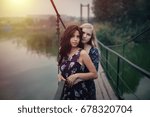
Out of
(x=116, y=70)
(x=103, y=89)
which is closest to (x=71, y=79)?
(x=103, y=89)

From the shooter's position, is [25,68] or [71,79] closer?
[71,79]

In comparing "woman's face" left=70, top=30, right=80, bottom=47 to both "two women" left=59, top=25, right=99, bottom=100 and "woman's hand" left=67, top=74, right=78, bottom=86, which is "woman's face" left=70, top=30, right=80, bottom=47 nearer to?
"two women" left=59, top=25, right=99, bottom=100

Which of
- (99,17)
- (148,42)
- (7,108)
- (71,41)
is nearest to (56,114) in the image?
(7,108)

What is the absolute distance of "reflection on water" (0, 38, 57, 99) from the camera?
7.01ft

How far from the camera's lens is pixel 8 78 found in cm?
217

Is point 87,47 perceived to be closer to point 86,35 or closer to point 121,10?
point 86,35

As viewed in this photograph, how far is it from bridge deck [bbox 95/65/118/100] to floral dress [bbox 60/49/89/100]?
16.4 inches

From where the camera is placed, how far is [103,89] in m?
2.15

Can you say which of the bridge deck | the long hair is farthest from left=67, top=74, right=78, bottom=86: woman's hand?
the bridge deck

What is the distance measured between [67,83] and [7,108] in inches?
26.0

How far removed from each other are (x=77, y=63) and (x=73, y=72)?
55mm

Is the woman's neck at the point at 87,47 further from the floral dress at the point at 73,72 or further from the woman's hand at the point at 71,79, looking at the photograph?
the woman's hand at the point at 71,79

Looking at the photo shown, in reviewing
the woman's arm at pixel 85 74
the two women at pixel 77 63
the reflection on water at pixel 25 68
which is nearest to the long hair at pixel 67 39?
the two women at pixel 77 63

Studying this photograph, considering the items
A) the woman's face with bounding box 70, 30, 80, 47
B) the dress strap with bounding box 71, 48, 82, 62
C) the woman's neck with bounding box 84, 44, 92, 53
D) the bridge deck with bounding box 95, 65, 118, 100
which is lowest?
the bridge deck with bounding box 95, 65, 118, 100
